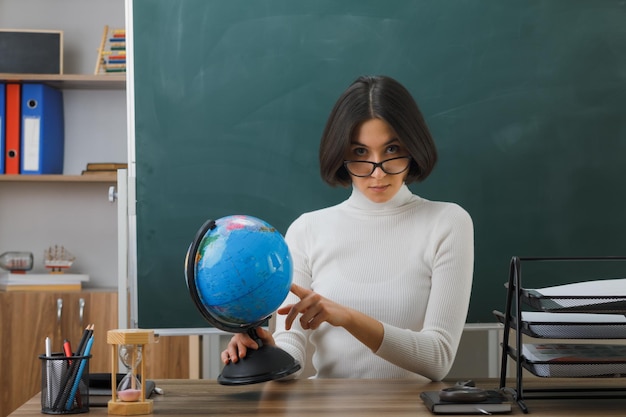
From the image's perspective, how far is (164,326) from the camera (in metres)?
→ 2.79

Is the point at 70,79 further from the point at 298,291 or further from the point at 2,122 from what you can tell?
the point at 298,291

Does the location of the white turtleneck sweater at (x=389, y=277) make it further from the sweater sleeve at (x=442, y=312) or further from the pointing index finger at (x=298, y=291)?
the pointing index finger at (x=298, y=291)

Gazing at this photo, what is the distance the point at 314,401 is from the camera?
5.00ft

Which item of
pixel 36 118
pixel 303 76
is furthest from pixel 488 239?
pixel 36 118

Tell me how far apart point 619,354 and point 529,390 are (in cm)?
18

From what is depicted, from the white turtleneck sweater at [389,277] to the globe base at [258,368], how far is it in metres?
0.34

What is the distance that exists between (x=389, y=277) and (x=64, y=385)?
3.17 ft

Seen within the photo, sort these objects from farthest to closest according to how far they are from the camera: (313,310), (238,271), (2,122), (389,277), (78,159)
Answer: (78,159) → (2,122) → (389,277) → (313,310) → (238,271)

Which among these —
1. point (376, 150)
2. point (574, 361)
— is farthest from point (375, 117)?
point (574, 361)

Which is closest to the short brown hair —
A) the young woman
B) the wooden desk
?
the young woman

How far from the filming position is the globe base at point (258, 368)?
1.59 m

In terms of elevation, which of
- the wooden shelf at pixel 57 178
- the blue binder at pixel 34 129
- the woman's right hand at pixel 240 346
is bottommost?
the woman's right hand at pixel 240 346

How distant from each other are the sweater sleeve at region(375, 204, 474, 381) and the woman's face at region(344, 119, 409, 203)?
0.62 feet

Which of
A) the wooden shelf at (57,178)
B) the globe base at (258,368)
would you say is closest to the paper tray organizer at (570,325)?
the globe base at (258,368)
